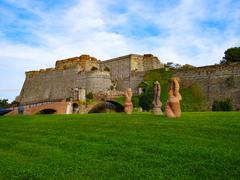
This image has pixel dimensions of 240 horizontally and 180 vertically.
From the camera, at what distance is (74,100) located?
54.1 metres

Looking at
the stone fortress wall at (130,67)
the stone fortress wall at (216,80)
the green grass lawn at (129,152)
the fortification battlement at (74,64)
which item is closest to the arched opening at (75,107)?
the stone fortress wall at (130,67)

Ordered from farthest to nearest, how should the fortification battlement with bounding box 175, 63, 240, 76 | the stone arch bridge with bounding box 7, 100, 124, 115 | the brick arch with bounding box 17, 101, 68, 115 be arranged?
the stone arch bridge with bounding box 7, 100, 124, 115, the brick arch with bounding box 17, 101, 68, 115, the fortification battlement with bounding box 175, 63, 240, 76

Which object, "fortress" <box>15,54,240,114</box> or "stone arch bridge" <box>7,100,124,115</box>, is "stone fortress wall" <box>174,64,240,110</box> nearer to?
"fortress" <box>15,54,240,114</box>

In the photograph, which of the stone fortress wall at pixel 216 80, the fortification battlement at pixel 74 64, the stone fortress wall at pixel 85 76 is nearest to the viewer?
the stone fortress wall at pixel 216 80

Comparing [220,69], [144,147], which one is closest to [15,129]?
[144,147]

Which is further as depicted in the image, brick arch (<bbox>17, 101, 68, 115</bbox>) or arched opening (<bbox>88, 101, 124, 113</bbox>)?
arched opening (<bbox>88, 101, 124, 113</bbox>)

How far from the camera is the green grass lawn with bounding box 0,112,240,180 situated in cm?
938

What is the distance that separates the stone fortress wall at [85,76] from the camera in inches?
2499

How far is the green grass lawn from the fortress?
3212 cm

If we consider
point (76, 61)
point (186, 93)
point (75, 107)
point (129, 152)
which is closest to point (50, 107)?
point (75, 107)

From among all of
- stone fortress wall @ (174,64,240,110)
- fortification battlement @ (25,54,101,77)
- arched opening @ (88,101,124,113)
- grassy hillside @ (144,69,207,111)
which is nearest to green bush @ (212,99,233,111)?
stone fortress wall @ (174,64,240,110)

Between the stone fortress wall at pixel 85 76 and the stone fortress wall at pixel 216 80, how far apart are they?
8777 millimetres

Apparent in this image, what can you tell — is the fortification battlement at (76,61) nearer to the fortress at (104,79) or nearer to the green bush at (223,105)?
the fortress at (104,79)

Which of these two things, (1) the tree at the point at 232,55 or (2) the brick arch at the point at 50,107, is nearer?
(2) the brick arch at the point at 50,107
